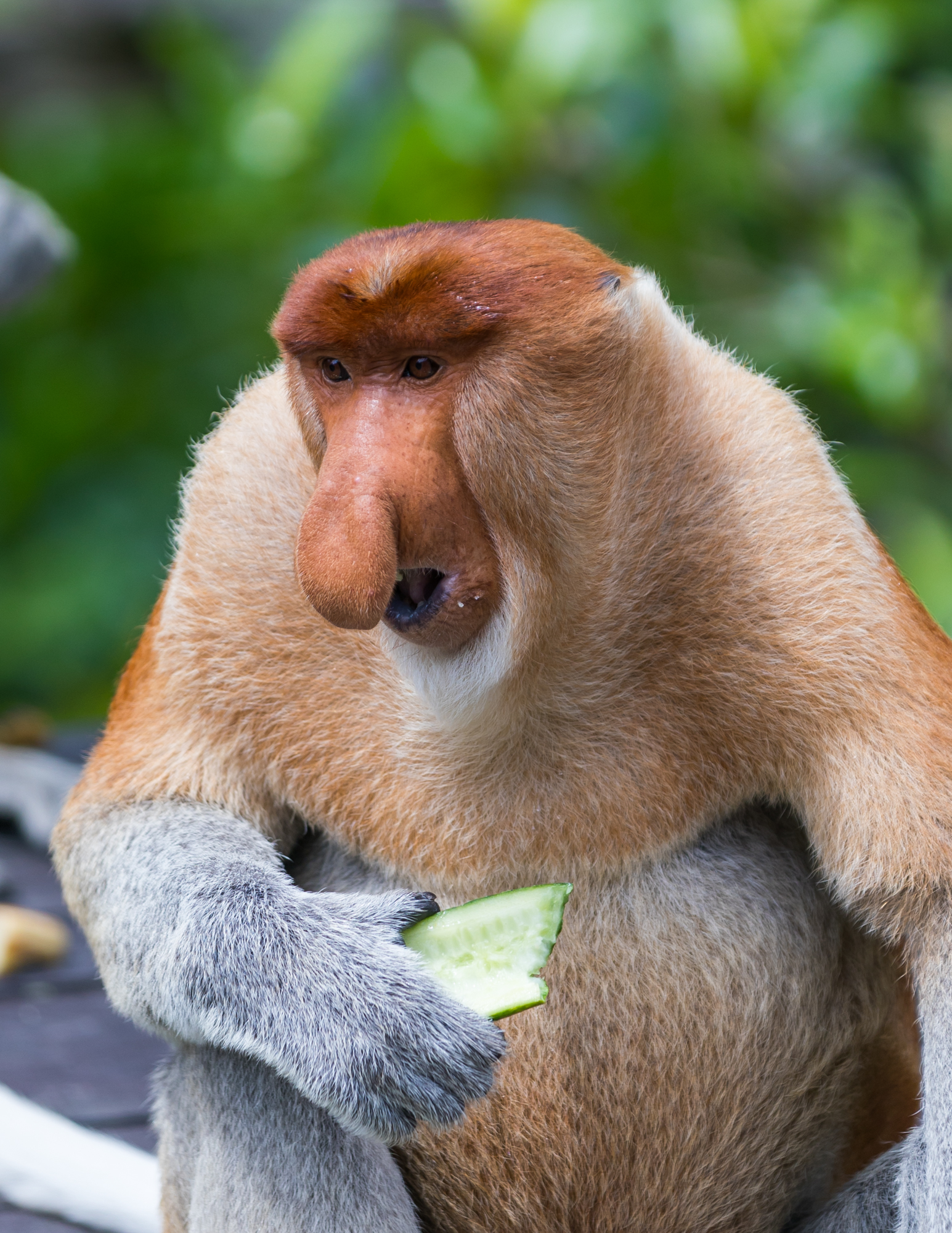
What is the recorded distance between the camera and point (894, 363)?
4527 mm

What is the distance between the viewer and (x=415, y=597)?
1627mm

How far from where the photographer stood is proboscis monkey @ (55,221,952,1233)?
63.3 inches

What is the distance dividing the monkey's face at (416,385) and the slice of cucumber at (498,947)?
0.98 feet

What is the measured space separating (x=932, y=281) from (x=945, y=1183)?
3.98 m

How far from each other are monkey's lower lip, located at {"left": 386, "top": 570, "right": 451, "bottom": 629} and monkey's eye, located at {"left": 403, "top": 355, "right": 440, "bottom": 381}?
20cm

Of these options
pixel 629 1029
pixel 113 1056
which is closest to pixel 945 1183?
pixel 629 1029

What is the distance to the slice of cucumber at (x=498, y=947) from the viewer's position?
1604mm

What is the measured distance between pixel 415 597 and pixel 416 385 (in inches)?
8.9

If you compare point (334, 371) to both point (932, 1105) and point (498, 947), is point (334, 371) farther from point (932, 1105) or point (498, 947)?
point (932, 1105)

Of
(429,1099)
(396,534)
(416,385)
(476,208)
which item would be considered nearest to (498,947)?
(429,1099)

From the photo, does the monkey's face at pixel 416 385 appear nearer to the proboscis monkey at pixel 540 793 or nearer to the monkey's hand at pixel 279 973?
the proboscis monkey at pixel 540 793

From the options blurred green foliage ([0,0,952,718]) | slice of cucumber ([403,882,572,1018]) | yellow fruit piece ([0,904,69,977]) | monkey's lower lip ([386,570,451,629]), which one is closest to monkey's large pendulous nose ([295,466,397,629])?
monkey's lower lip ([386,570,451,629])

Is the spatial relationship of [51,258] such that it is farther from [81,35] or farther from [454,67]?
[81,35]

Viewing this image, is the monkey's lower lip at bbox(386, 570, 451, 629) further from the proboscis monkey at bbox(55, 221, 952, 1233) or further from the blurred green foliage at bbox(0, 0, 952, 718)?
the blurred green foliage at bbox(0, 0, 952, 718)
